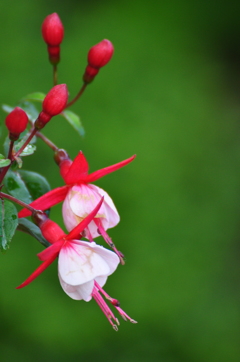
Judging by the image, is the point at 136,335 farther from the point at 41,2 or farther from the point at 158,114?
the point at 41,2

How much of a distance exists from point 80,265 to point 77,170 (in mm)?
113

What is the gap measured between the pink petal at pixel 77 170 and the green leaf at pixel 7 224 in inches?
3.0

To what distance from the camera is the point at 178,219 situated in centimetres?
184

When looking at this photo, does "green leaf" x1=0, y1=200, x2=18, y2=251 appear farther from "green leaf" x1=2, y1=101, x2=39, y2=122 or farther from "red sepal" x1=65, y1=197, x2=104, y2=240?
"green leaf" x1=2, y1=101, x2=39, y2=122

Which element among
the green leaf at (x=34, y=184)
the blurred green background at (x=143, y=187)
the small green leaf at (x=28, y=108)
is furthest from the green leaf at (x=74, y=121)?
the blurred green background at (x=143, y=187)

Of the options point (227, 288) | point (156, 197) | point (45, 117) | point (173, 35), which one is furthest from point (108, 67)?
point (45, 117)

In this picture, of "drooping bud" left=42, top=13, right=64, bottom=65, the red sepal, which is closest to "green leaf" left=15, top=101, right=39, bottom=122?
"drooping bud" left=42, top=13, right=64, bottom=65

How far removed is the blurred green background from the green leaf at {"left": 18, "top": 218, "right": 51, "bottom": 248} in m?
1.03

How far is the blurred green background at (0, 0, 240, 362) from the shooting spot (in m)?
1.71

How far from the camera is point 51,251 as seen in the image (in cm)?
57

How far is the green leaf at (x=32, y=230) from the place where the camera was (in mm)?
665

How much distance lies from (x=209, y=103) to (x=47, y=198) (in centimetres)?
163

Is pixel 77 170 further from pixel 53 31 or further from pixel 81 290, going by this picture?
pixel 53 31

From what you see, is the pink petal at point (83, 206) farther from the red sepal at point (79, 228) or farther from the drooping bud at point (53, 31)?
the drooping bud at point (53, 31)
